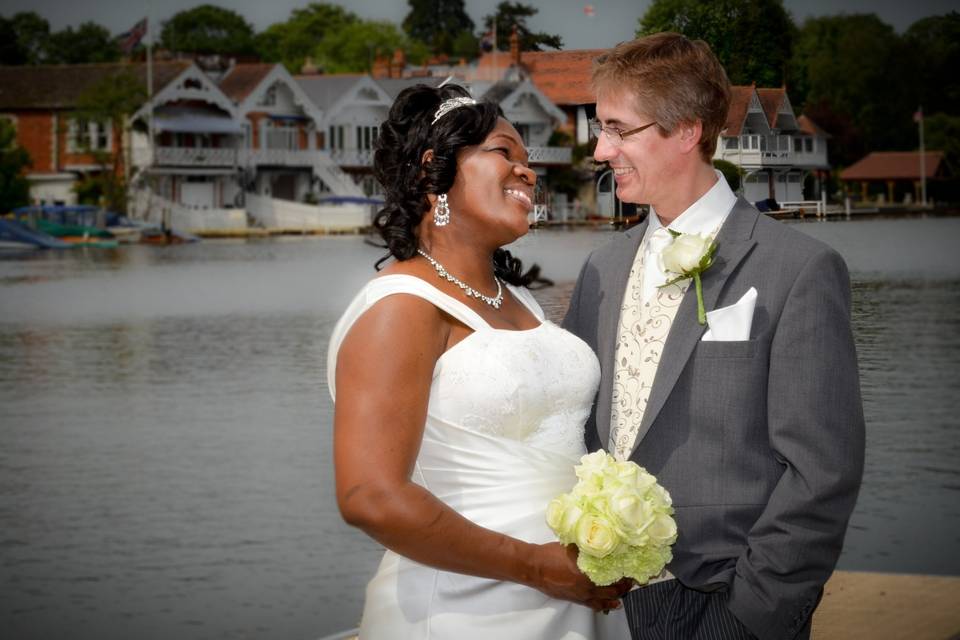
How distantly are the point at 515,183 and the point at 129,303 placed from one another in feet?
45.4

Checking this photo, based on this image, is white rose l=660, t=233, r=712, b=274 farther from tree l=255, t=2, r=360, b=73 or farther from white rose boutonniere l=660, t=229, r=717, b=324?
tree l=255, t=2, r=360, b=73

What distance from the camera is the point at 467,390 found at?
2.17 m

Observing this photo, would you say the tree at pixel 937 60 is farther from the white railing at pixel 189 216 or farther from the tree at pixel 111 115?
the tree at pixel 111 115

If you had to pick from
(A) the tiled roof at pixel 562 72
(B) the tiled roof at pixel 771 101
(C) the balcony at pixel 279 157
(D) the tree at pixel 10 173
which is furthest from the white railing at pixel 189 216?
(B) the tiled roof at pixel 771 101

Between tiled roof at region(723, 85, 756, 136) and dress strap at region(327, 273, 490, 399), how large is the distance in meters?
1.30

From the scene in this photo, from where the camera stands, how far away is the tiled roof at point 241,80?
112 feet

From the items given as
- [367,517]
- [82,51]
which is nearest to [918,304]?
[367,517]

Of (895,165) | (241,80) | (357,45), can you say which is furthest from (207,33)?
(895,165)

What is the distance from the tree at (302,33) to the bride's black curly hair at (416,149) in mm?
36035

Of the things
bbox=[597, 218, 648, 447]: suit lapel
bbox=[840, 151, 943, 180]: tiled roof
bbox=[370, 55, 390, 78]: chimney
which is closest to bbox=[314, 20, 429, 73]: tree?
bbox=[370, 55, 390, 78]: chimney

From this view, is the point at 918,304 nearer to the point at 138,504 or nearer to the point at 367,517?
the point at 367,517

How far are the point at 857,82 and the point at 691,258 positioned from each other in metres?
2.59

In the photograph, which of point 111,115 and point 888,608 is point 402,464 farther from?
point 111,115

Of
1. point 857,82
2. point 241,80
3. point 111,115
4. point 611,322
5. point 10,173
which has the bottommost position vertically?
point 611,322
